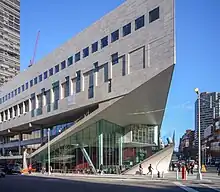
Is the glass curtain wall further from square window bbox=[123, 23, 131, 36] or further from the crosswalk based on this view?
the crosswalk

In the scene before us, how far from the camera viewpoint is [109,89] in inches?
2216

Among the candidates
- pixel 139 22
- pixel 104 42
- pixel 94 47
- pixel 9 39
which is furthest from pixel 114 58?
pixel 9 39

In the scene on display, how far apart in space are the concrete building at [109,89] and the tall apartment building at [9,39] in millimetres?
85077

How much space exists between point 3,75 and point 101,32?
366ft

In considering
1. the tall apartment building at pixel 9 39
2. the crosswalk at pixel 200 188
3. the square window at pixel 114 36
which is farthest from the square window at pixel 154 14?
the tall apartment building at pixel 9 39

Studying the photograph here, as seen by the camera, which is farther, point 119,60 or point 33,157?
point 33,157

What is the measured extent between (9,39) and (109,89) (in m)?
121

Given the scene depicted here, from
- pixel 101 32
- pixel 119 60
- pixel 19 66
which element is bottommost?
pixel 119 60

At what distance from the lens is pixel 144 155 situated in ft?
220

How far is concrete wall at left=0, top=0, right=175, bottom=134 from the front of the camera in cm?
4731

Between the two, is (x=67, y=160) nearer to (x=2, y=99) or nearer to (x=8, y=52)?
(x=2, y=99)

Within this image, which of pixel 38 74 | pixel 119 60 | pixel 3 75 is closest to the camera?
pixel 119 60

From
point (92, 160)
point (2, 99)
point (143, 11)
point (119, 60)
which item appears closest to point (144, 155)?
point (92, 160)

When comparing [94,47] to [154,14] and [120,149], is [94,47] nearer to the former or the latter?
[154,14]
